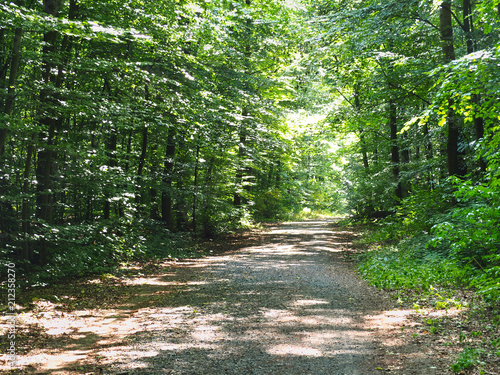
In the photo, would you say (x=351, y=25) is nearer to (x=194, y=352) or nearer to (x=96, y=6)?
(x=96, y=6)

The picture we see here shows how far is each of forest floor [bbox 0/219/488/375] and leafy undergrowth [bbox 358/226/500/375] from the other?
0.07 m

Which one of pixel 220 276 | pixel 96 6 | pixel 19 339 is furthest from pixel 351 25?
pixel 19 339

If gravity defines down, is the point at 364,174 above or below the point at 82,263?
above

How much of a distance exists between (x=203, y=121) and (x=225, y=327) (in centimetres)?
845

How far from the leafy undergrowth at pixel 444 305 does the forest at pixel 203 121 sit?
112mm

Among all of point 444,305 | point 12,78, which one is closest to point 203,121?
point 12,78

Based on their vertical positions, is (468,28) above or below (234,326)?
above

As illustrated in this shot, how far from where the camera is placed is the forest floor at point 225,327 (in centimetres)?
434

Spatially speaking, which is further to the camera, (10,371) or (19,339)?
(19,339)

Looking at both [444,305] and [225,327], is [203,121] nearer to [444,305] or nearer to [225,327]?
[225,327]

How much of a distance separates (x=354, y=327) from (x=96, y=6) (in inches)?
393

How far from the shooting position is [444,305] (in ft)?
19.3

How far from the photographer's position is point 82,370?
4289mm

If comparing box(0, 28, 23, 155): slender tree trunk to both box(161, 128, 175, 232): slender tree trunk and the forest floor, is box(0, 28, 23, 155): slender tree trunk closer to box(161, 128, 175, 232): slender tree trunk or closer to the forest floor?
the forest floor
